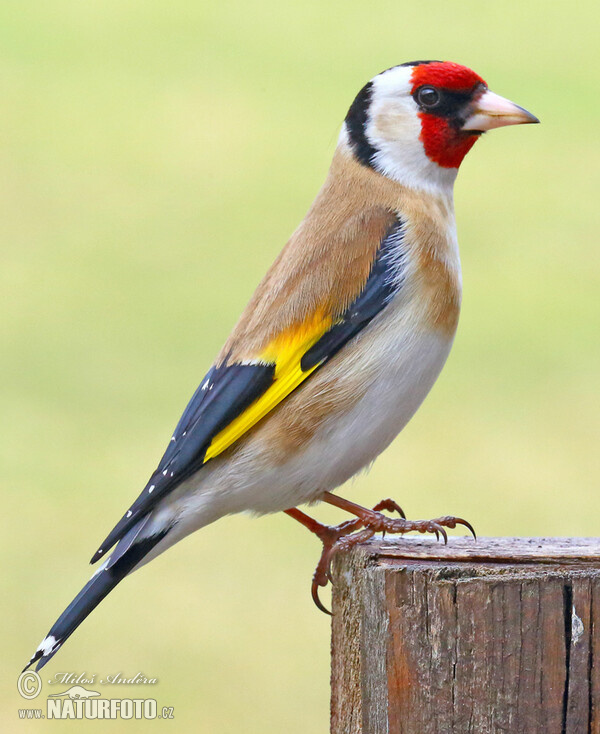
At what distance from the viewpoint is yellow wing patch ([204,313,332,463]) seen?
10.5ft

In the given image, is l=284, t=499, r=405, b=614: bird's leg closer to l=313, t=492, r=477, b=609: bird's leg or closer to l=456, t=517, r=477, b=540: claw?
l=313, t=492, r=477, b=609: bird's leg

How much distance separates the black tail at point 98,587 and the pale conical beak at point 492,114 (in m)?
1.67

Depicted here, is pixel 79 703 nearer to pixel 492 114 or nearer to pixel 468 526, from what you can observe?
pixel 468 526

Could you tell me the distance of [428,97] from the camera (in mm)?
3537

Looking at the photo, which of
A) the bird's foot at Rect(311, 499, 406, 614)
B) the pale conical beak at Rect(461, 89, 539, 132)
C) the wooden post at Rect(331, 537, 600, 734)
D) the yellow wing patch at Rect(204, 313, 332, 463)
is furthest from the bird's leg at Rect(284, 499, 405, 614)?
the pale conical beak at Rect(461, 89, 539, 132)

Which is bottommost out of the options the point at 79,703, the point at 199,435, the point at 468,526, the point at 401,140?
the point at 79,703

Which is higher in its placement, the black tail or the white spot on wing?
the black tail

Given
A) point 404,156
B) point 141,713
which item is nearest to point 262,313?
point 404,156

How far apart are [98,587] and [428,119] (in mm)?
1854

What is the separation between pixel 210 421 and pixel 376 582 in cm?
86

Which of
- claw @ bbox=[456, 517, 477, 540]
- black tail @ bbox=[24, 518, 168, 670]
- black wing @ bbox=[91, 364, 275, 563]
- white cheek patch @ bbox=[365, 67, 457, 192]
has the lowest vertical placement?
black tail @ bbox=[24, 518, 168, 670]

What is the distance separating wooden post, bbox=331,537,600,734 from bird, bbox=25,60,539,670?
1.79ft

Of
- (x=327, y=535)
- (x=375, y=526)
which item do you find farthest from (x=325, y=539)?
(x=375, y=526)

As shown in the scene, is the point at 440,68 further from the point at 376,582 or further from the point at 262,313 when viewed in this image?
the point at 376,582
